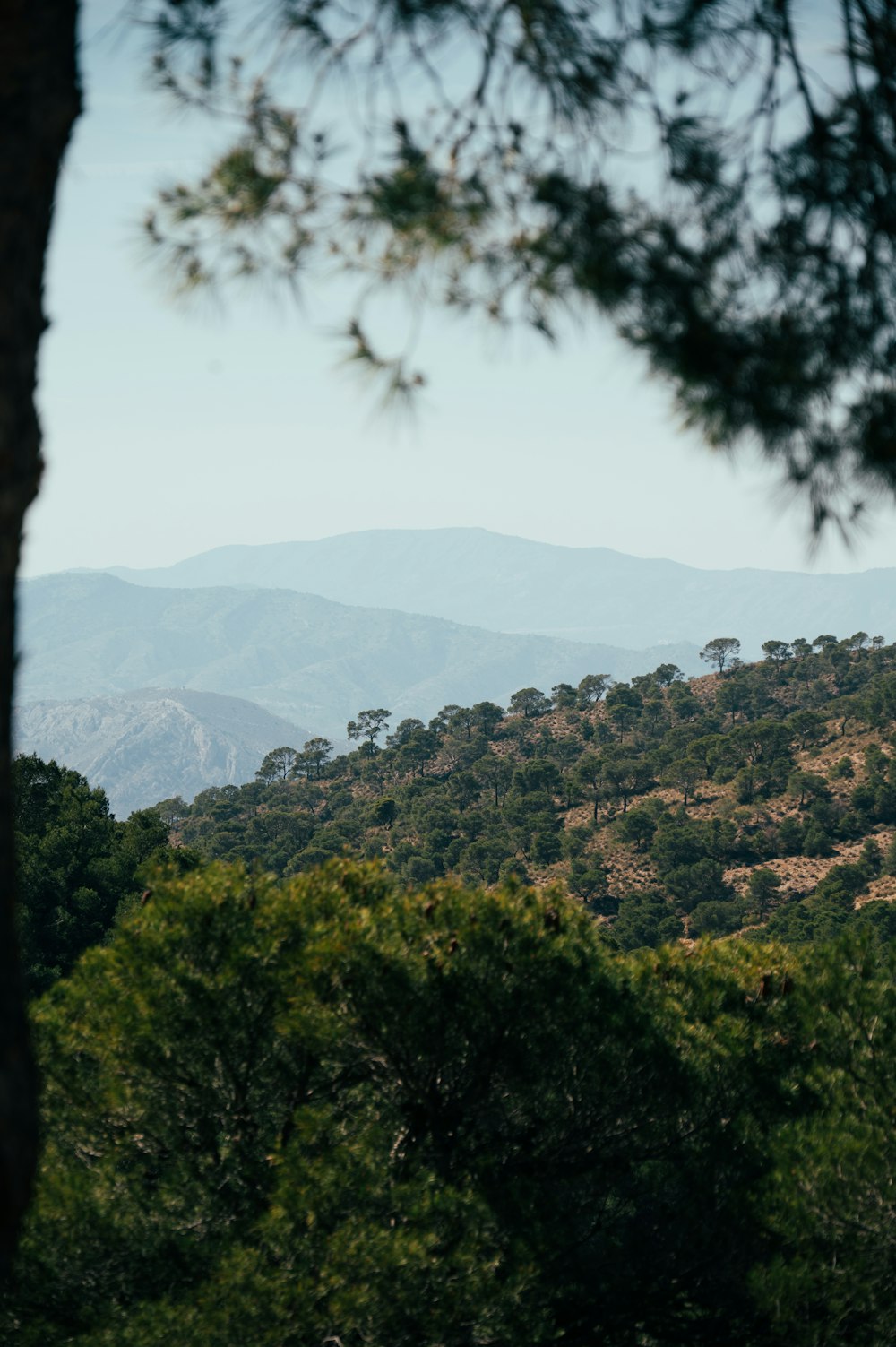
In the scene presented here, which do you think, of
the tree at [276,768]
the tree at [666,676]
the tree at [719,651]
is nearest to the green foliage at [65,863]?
the tree at [276,768]

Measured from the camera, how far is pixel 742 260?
14.8ft

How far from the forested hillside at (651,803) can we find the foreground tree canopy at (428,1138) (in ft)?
87.2

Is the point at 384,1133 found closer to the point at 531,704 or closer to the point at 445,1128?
the point at 445,1128

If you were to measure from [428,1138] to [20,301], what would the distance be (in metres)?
6.53

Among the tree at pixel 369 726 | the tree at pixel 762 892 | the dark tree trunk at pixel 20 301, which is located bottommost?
the tree at pixel 762 892

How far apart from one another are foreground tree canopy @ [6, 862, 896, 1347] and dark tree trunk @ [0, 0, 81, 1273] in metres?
4.70

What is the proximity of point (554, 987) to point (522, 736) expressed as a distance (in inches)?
2741

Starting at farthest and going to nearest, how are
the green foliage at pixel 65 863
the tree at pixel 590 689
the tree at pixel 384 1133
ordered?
the tree at pixel 590 689 < the green foliage at pixel 65 863 < the tree at pixel 384 1133

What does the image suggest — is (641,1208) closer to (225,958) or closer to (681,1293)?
(681,1293)

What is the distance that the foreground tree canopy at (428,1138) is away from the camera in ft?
22.0

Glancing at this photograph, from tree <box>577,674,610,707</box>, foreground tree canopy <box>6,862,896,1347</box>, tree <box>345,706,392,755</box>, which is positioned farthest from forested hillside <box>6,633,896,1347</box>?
tree <box>577,674,610,707</box>

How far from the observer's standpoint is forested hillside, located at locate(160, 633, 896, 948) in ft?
152

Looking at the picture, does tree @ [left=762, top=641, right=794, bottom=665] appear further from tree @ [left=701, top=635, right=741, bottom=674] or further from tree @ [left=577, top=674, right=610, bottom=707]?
tree @ [left=577, top=674, right=610, bottom=707]

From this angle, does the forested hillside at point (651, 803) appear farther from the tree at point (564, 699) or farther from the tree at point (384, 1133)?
the tree at point (384, 1133)
